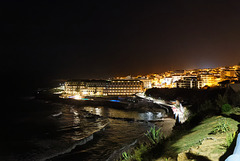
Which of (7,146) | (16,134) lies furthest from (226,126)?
(16,134)

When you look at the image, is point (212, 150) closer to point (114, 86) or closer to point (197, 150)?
point (197, 150)

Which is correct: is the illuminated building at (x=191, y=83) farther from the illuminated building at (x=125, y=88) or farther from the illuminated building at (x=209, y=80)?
the illuminated building at (x=125, y=88)

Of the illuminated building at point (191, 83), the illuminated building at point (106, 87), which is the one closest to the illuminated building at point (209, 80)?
the illuminated building at point (191, 83)

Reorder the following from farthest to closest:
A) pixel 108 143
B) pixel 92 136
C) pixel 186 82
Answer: pixel 186 82 < pixel 92 136 < pixel 108 143

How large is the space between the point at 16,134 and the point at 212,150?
24362 millimetres

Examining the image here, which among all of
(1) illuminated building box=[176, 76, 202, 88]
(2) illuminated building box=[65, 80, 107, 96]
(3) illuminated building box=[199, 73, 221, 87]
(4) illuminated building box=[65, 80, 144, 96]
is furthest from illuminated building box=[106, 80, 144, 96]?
(3) illuminated building box=[199, 73, 221, 87]

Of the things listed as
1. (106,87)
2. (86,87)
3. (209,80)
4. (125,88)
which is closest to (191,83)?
(209,80)

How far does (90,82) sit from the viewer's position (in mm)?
99875

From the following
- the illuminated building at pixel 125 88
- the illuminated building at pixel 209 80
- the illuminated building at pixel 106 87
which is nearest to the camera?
the illuminated building at pixel 209 80

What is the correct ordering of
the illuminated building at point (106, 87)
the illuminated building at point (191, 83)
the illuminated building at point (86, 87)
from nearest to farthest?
the illuminated building at point (191, 83) < the illuminated building at point (106, 87) < the illuminated building at point (86, 87)

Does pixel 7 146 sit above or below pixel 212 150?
below

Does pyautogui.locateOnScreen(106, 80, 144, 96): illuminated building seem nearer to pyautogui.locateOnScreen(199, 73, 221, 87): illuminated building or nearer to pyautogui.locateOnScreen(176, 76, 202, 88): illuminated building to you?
pyautogui.locateOnScreen(176, 76, 202, 88): illuminated building

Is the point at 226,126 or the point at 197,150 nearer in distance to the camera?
the point at 197,150

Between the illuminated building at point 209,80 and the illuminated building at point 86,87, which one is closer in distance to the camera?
the illuminated building at point 209,80
